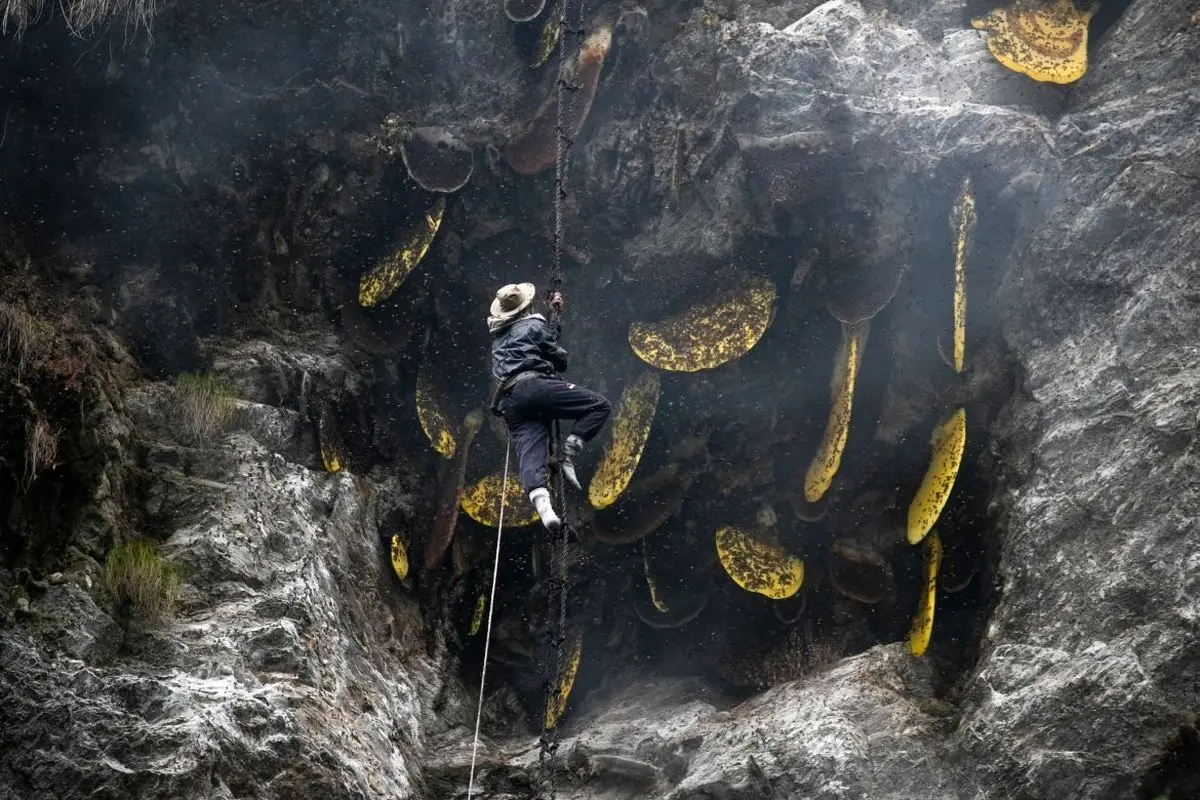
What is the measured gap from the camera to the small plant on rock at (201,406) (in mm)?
7375

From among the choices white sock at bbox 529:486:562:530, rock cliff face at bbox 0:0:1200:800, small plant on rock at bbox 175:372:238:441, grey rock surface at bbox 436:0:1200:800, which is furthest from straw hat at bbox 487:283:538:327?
grey rock surface at bbox 436:0:1200:800

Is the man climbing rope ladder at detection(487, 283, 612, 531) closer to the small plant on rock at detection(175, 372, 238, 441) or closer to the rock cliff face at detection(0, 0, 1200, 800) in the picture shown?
the rock cliff face at detection(0, 0, 1200, 800)

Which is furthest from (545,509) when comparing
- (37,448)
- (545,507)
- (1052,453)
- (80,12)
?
(80,12)

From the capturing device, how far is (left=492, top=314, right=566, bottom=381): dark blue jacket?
686cm

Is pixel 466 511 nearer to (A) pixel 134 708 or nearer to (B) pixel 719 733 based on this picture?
(B) pixel 719 733

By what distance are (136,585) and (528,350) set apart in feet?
8.20

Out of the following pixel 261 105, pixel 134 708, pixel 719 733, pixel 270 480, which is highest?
pixel 261 105

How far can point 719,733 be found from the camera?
23.8 ft

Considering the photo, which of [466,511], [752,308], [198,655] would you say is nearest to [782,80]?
[752,308]

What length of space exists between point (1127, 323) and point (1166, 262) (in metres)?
0.44

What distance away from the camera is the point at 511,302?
7133mm

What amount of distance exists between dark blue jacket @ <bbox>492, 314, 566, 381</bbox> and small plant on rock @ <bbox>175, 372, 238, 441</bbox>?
6.48ft

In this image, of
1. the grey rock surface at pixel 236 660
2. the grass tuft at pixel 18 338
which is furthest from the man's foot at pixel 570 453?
the grass tuft at pixel 18 338

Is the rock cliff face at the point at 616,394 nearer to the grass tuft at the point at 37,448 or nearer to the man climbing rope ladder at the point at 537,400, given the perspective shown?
the grass tuft at the point at 37,448
